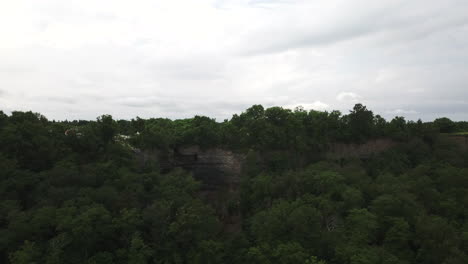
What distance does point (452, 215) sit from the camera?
1777 cm

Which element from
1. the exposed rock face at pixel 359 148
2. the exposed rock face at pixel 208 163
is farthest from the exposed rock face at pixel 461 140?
the exposed rock face at pixel 208 163

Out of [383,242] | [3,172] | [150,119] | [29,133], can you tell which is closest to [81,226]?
[3,172]

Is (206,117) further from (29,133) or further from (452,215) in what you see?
(452,215)

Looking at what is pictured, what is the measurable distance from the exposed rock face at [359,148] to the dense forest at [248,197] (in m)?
0.26

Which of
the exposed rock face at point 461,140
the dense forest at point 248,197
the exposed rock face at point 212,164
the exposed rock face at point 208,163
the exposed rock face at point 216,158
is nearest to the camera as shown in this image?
the dense forest at point 248,197

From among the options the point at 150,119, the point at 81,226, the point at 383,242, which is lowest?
the point at 383,242

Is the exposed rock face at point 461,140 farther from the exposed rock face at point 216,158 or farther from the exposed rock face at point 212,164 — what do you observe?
the exposed rock face at point 212,164

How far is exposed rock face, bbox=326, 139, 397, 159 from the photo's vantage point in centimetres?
2892

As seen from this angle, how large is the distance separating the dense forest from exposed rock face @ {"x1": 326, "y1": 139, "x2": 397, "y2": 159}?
261 millimetres

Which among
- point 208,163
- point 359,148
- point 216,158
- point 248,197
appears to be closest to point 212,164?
point 208,163

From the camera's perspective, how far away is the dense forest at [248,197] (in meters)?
15.3

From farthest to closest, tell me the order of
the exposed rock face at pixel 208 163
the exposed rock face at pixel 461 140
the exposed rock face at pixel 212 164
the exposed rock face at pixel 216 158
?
the exposed rock face at pixel 212 164, the exposed rock face at pixel 208 163, the exposed rock face at pixel 216 158, the exposed rock face at pixel 461 140

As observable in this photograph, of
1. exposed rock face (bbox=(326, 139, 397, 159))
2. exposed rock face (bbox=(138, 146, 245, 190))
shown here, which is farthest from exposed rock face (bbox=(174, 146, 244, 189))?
exposed rock face (bbox=(326, 139, 397, 159))

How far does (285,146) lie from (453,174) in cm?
1232
